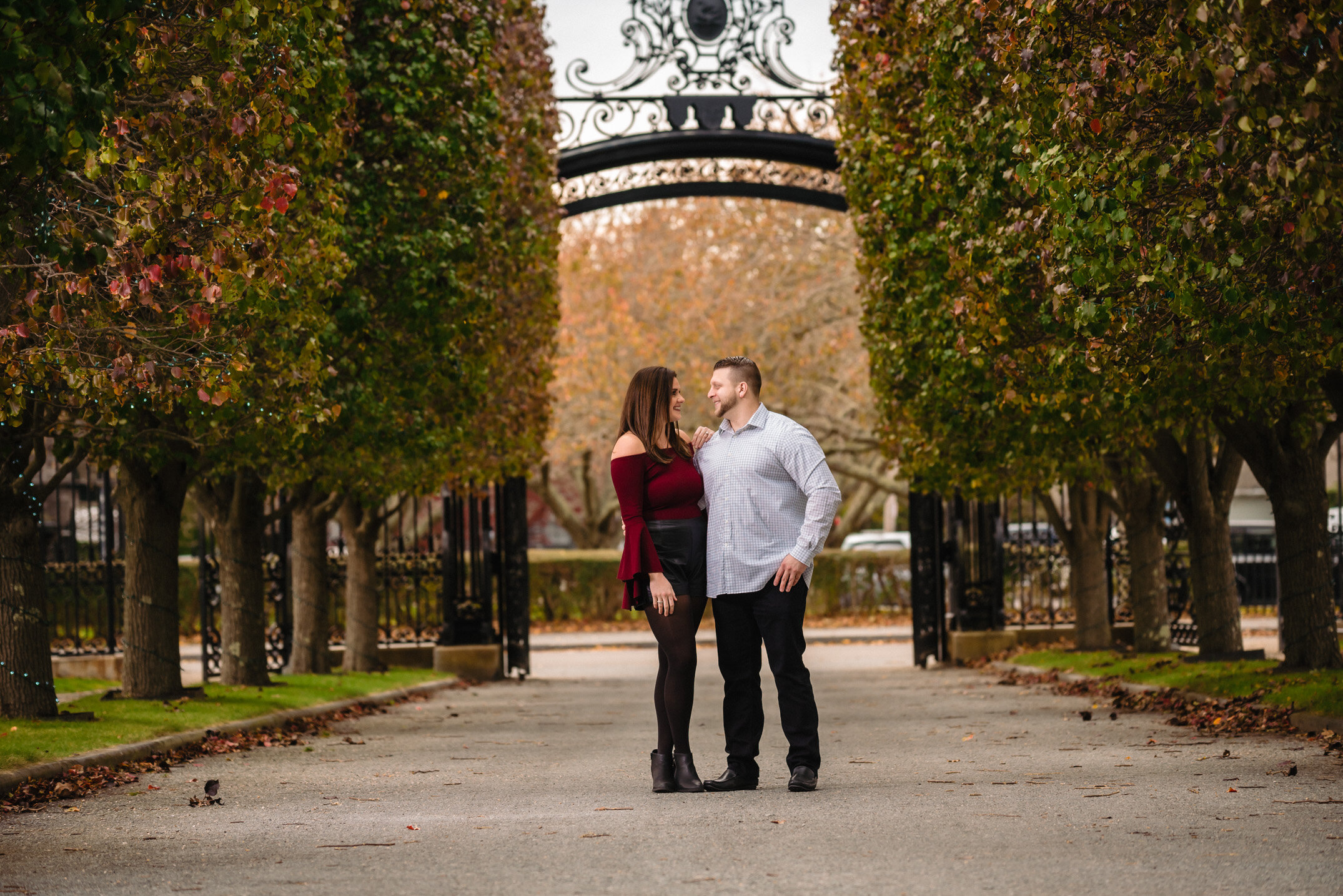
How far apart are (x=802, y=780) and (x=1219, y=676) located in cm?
749

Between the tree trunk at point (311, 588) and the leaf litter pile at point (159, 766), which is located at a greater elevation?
the tree trunk at point (311, 588)

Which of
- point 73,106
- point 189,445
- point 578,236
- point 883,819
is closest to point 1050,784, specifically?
point 883,819

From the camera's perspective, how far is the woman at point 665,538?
763cm

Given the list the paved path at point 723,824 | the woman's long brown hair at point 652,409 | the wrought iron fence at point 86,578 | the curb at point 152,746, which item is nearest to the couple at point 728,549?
the woman's long brown hair at point 652,409

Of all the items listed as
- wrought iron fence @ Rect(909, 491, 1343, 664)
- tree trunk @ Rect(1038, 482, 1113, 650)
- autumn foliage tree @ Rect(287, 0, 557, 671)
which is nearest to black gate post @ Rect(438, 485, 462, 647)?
autumn foliage tree @ Rect(287, 0, 557, 671)

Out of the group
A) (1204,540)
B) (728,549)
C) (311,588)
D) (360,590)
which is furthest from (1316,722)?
(360,590)

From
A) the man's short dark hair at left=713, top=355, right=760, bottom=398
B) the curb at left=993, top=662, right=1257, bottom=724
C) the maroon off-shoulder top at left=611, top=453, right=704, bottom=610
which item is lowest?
the curb at left=993, top=662, right=1257, bottom=724

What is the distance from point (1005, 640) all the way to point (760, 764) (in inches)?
540

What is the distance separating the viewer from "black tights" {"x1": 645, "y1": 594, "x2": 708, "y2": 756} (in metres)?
7.68

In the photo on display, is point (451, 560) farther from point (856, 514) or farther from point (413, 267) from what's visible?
point (856, 514)

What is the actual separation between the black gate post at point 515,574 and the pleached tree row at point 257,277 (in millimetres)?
784

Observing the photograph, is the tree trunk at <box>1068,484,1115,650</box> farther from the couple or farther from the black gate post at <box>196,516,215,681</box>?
the couple

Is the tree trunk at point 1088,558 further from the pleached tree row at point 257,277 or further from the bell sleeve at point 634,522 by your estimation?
the bell sleeve at point 634,522

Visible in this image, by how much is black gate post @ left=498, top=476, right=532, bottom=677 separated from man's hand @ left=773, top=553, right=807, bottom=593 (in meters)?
14.4
